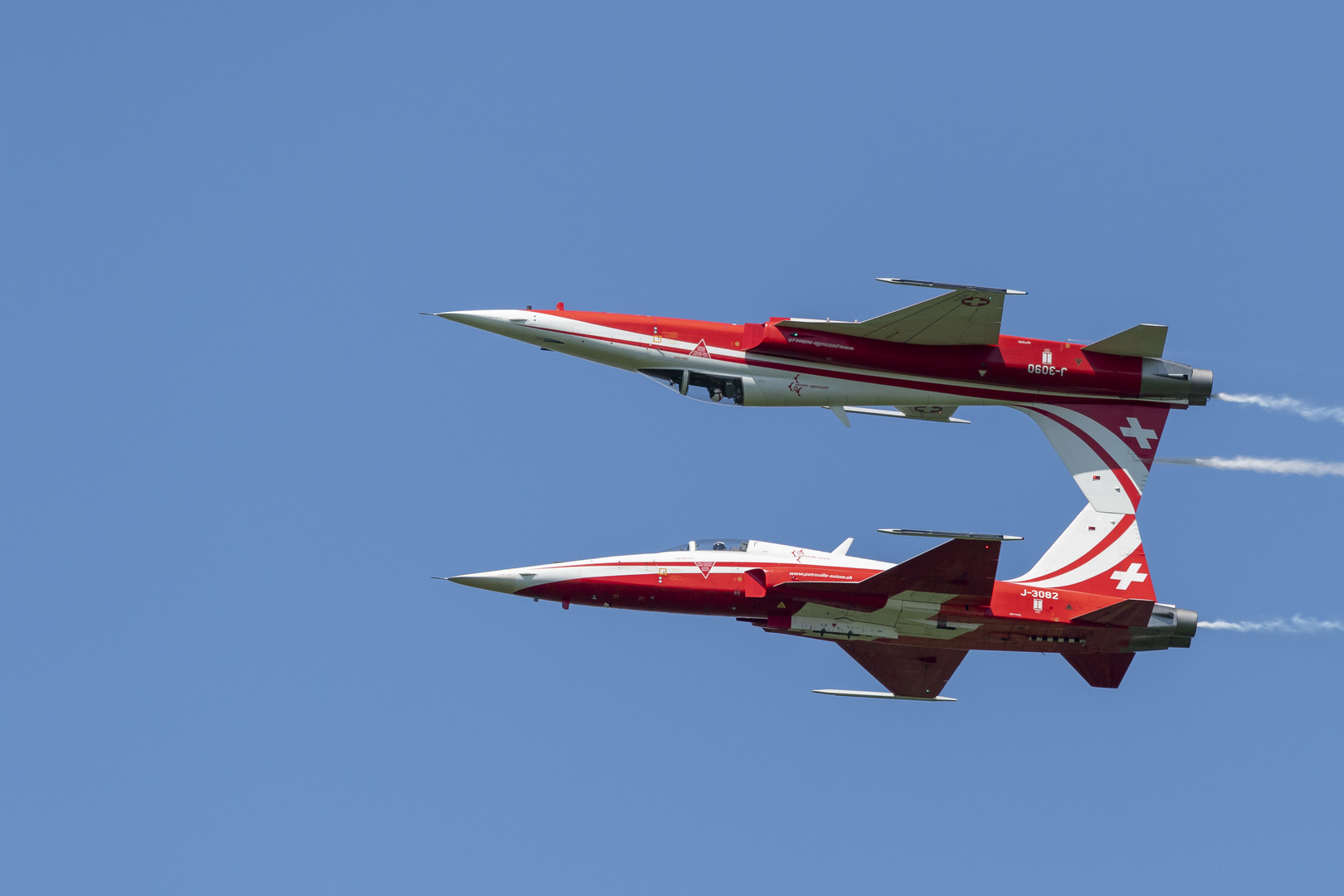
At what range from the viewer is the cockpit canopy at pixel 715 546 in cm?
4425

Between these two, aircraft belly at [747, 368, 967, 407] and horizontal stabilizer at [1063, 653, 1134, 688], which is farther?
horizontal stabilizer at [1063, 653, 1134, 688]

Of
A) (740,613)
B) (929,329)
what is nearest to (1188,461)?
(929,329)

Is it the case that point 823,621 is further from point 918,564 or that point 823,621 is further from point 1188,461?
point 1188,461

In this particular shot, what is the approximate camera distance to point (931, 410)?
45844mm

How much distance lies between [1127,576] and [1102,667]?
87.3 inches

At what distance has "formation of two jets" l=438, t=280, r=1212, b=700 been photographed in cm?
4381

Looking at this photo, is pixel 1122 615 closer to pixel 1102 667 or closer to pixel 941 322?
pixel 1102 667

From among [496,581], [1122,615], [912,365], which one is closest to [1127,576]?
[1122,615]

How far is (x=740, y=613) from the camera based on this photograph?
4425cm

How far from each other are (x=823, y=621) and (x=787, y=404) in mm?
4365

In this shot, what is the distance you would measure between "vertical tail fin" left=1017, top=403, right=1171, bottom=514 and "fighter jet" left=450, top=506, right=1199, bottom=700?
165 centimetres

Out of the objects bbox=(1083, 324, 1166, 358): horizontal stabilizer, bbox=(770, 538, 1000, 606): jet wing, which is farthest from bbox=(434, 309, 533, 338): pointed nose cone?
bbox=(1083, 324, 1166, 358): horizontal stabilizer

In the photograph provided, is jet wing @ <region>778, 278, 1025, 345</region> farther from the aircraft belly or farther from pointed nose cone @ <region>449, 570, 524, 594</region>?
pointed nose cone @ <region>449, 570, 524, 594</region>

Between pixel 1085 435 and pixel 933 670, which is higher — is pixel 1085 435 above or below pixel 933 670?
above
